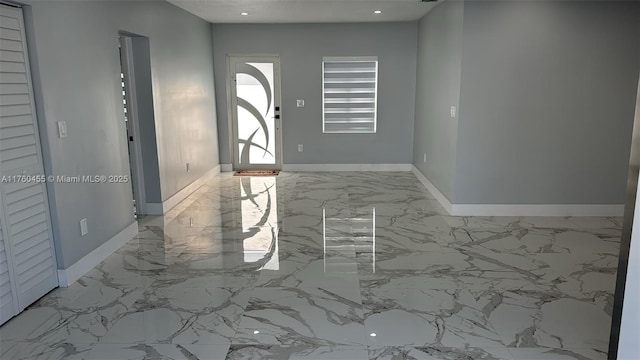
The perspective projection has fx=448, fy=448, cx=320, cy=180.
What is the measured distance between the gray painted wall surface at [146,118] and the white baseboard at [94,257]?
709 mm

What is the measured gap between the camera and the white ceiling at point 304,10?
17.4ft

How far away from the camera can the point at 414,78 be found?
728cm

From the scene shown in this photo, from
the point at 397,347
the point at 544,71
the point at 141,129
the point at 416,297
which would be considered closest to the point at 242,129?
the point at 141,129

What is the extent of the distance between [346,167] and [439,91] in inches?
96.7

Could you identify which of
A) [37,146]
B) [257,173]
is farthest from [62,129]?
[257,173]

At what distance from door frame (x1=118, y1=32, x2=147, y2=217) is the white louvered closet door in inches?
64.0

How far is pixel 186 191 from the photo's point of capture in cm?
588

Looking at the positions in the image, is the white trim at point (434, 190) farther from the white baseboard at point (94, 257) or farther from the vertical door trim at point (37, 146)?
the vertical door trim at point (37, 146)

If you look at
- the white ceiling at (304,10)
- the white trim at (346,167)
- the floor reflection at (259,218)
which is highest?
the white ceiling at (304,10)

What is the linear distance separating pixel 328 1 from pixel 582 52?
2.78 meters

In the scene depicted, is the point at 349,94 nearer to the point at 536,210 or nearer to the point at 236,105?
the point at 236,105

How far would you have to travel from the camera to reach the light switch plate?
3157 mm

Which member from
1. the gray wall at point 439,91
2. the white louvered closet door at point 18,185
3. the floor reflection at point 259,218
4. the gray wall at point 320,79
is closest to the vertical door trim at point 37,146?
the white louvered closet door at point 18,185

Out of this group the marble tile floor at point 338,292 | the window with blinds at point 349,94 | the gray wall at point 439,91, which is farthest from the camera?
the window with blinds at point 349,94
